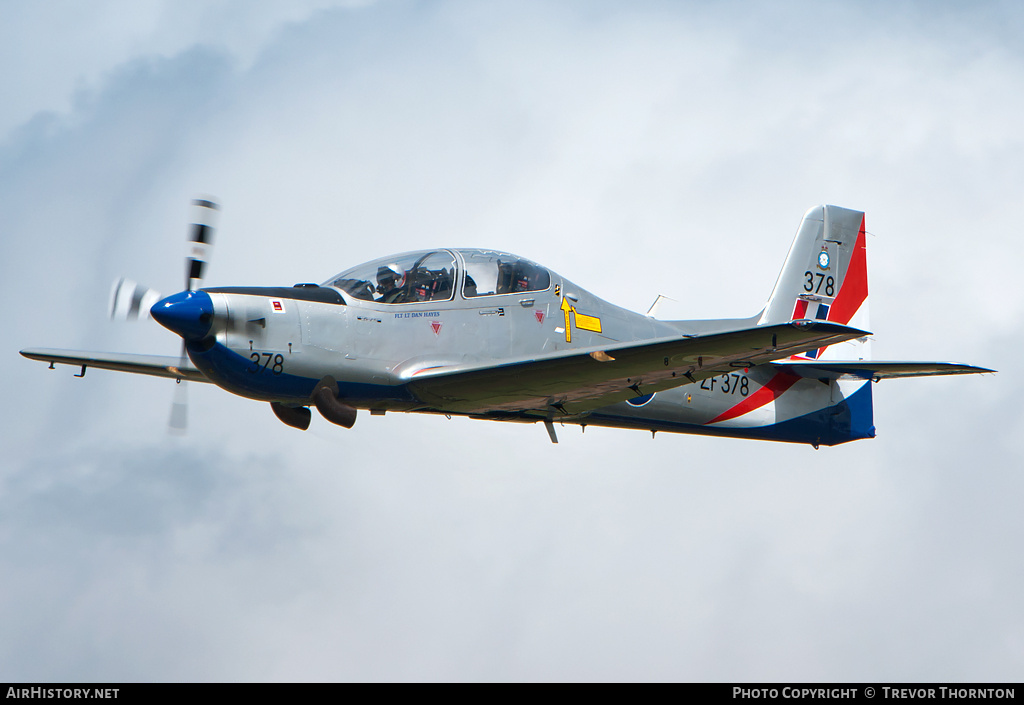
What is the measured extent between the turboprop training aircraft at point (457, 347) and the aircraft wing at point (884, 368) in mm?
27

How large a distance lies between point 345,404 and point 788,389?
6503mm

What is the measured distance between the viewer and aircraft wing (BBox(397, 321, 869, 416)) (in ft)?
34.2

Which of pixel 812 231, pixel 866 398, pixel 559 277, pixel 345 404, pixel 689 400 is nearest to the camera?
pixel 345 404

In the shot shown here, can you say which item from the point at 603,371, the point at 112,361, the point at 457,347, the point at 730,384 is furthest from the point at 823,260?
the point at 112,361

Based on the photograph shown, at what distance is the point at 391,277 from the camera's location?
12.0 metres

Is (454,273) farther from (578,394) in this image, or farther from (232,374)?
(232,374)

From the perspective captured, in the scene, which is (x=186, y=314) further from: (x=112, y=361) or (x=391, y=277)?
(x=112, y=361)

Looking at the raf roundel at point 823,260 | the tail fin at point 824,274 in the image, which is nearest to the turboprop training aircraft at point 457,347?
the tail fin at point 824,274

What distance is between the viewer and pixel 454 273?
39.9 ft

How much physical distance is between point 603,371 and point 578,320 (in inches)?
71.2

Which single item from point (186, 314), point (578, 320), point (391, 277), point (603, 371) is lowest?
point (603, 371)

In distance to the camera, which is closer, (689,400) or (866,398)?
(689,400)

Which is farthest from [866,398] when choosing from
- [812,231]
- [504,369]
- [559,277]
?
[504,369]

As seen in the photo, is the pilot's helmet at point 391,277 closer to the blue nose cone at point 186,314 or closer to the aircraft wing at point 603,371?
the aircraft wing at point 603,371
